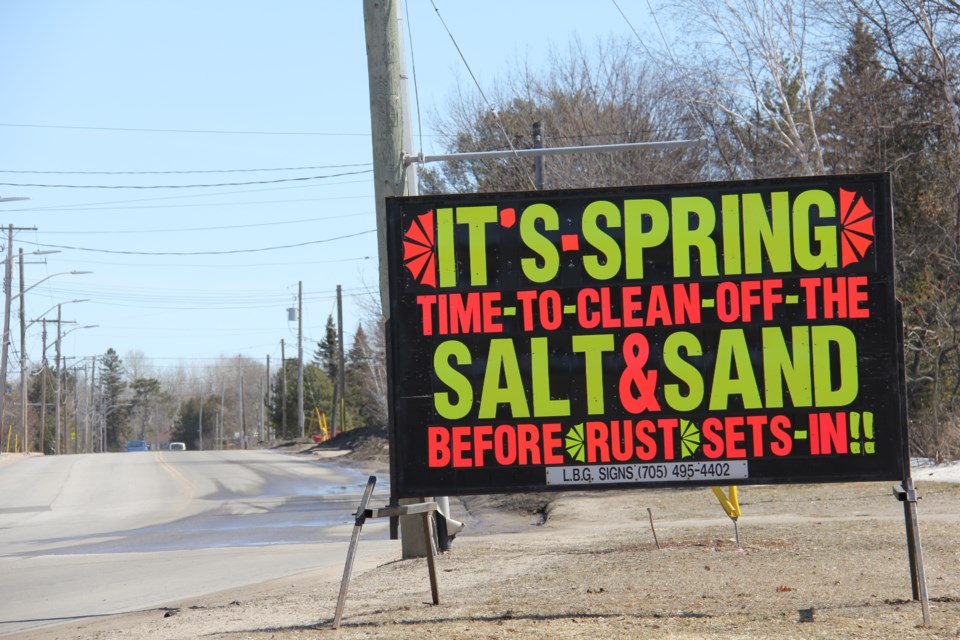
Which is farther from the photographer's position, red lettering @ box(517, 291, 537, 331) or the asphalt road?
the asphalt road

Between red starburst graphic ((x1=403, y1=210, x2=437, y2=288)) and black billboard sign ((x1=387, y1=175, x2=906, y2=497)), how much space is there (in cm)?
3

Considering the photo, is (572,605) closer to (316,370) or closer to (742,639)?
(742,639)

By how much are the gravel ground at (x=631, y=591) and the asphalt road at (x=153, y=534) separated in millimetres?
1423

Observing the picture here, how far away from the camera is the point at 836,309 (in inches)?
320

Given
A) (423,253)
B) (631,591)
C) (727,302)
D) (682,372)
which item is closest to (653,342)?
(682,372)

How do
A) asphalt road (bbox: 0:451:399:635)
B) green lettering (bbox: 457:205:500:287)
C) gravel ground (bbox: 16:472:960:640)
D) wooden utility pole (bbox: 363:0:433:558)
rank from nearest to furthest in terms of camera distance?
gravel ground (bbox: 16:472:960:640) < green lettering (bbox: 457:205:500:287) < wooden utility pole (bbox: 363:0:433:558) < asphalt road (bbox: 0:451:399:635)

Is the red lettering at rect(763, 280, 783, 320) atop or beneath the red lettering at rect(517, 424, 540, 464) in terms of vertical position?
atop

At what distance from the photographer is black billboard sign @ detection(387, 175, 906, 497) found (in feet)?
26.6

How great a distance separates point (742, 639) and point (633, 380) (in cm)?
195

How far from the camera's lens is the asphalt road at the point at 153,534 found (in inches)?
499

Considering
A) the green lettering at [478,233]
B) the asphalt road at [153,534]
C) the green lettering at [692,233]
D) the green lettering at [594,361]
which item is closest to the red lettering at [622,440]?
the green lettering at [594,361]

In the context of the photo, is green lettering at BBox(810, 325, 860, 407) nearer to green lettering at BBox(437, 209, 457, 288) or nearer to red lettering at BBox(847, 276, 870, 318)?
red lettering at BBox(847, 276, 870, 318)

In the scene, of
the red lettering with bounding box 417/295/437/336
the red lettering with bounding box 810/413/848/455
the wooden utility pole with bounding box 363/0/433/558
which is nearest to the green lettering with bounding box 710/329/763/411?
the red lettering with bounding box 810/413/848/455

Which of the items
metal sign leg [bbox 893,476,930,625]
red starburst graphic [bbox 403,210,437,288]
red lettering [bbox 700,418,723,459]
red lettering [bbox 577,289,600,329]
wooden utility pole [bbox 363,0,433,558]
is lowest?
metal sign leg [bbox 893,476,930,625]
